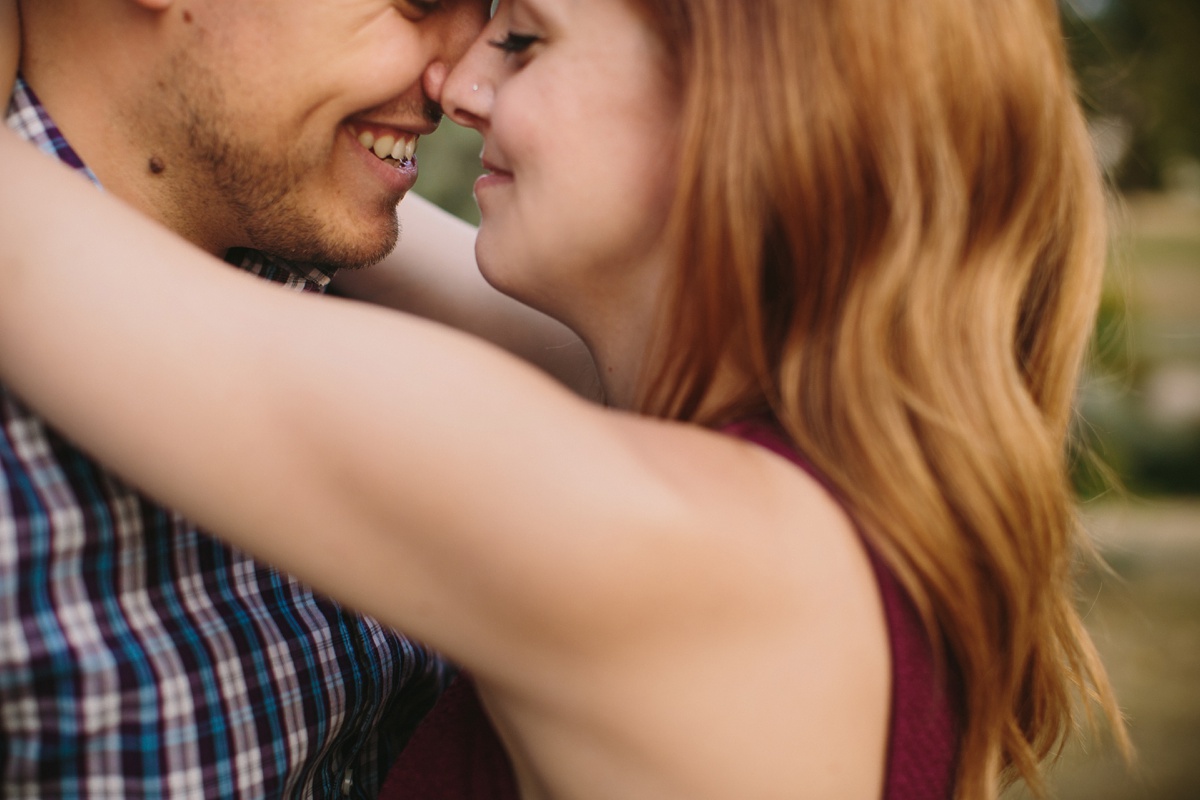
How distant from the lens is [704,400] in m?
1.50

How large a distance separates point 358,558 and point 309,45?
1.15 metres

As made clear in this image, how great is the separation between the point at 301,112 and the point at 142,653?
3.31ft

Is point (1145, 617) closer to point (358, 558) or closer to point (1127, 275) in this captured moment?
point (1127, 275)

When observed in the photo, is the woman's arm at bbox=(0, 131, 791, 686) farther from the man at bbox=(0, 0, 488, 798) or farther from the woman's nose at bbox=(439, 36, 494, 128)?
the woman's nose at bbox=(439, 36, 494, 128)

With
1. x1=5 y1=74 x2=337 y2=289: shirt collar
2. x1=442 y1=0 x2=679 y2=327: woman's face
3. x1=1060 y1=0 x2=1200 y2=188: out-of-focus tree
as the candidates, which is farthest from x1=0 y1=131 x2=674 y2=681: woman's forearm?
x1=1060 y1=0 x2=1200 y2=188: out-of-focus tree

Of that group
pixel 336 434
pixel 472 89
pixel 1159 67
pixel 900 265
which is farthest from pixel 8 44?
pixel 1159 67

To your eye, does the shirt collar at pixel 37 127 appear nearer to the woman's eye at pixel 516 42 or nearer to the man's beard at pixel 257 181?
the man's beard at pixel 257 181

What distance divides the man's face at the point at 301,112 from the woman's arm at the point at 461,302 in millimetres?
343

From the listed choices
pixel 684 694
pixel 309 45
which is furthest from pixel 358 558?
pixel 309 45

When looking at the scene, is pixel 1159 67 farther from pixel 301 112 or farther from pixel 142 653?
pixel 142 653

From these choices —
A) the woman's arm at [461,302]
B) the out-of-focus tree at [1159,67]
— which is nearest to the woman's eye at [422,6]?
the woman's arm at [461,302]

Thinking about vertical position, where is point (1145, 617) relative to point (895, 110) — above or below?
below

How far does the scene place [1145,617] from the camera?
6.45m

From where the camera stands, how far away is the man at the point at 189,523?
1369 mm
